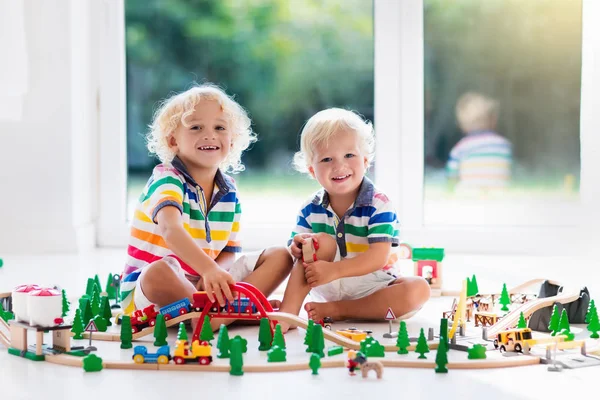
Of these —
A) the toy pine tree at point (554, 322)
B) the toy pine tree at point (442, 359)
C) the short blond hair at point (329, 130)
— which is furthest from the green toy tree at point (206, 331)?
the toy pine tree at point (554, 322)

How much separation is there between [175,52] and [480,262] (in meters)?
1.34

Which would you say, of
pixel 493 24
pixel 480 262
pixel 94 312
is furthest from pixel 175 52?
pixel 94 312

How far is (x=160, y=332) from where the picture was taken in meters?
1.39

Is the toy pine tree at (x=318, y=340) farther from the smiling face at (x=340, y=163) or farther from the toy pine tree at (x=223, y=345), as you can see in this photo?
the smiling face at (x=340, y=163)

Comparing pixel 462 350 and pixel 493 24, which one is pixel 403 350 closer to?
pixel 462 350

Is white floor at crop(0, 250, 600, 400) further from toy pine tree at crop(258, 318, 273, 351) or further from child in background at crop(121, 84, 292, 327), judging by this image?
child in background at crop(121, 84, 292, 327)

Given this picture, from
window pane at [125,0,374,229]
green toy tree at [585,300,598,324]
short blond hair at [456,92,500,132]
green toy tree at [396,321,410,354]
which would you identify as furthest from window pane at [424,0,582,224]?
green toy tree at [396,321,410,354]

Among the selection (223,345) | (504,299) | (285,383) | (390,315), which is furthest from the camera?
(504,299)

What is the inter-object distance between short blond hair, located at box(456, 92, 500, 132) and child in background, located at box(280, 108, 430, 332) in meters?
1.22

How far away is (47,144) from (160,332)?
5.26ft

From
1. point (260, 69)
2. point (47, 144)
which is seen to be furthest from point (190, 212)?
point (260, 69)

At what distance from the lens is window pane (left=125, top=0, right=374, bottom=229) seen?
2979mm

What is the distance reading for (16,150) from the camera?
111 inches

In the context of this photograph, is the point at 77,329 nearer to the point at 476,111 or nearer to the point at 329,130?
the point at 329,130
